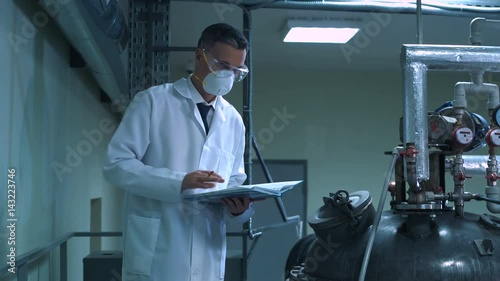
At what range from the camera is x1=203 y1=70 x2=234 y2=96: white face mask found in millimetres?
1546

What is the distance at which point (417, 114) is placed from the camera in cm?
168

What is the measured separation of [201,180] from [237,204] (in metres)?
0.15

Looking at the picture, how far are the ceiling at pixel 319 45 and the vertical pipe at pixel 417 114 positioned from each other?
1.66 meters

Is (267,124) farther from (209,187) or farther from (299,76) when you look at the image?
(209,187)

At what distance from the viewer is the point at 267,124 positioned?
521 centimetres

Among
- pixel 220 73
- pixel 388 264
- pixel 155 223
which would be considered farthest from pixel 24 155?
pixel 388 264

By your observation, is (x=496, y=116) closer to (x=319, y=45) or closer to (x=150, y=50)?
(x=150, y=50)

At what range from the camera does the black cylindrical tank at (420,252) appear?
4.86ft

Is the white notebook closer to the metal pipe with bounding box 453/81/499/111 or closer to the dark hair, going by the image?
the dark hair

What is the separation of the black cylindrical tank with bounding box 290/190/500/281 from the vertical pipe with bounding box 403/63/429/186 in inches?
5.7

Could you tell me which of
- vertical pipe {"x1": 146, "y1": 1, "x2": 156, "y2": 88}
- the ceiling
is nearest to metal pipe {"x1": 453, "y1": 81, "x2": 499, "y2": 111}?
vertical pipe {"x1": 146, "y1": 1, "x2": 156, "y2": 88}

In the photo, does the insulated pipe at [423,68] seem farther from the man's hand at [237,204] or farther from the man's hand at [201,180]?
the man's hand at [201,180]

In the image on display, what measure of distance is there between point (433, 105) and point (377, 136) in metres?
0.68

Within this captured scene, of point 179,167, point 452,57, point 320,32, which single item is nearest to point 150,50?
point 179,167
